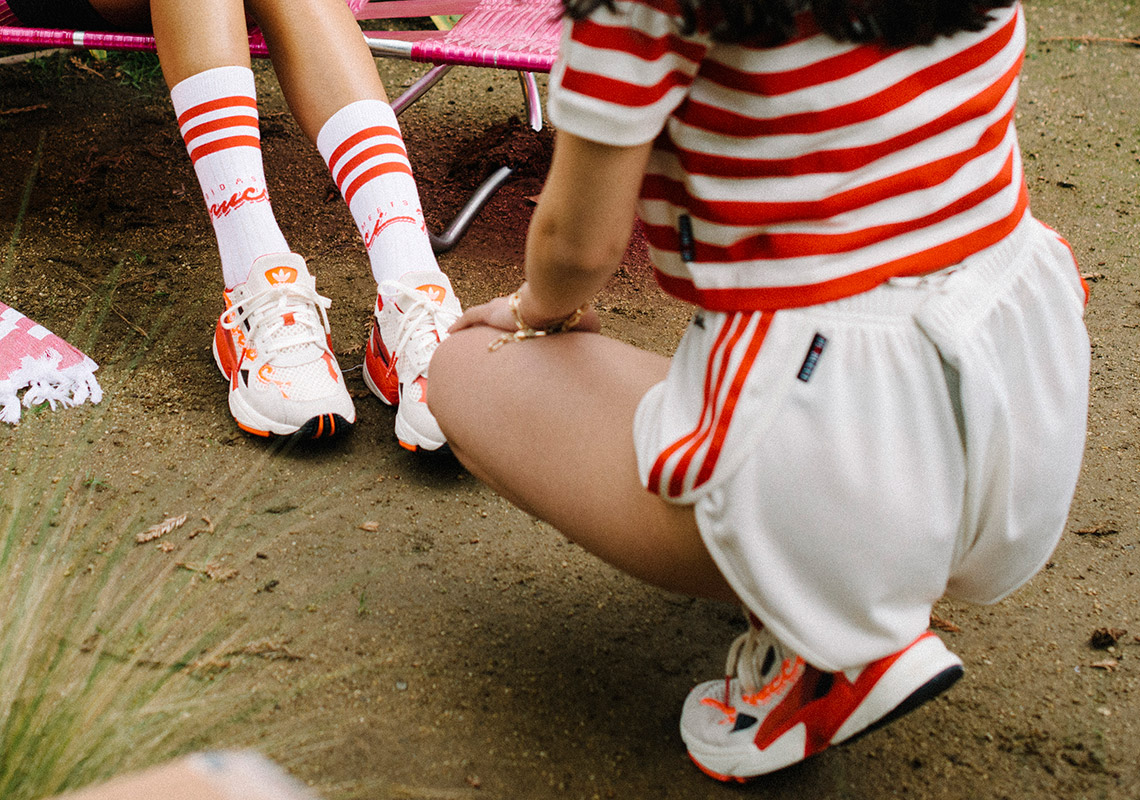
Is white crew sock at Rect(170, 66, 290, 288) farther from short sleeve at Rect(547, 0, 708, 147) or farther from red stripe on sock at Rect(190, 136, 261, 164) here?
short sleeve at Rect(547, 0, 708, 147)

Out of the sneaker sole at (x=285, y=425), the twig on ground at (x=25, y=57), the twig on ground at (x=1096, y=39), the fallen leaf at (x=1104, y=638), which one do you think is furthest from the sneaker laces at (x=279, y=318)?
the twig on ground at (x=1096, y=39)

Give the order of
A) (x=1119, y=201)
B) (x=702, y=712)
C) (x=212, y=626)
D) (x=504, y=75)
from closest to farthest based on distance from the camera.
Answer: (x=702, y=712) → (x=212, y=626) → (x=1119, y=201) → (x=504, y=75)

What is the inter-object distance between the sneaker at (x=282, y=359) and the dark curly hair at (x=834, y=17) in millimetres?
964

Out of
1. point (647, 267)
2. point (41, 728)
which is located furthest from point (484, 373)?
point (647, 267)

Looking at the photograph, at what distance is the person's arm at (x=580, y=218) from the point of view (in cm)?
71

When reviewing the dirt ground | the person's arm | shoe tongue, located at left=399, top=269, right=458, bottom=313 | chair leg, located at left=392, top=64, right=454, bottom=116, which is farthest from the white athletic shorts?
chair leg, located at left=392, top=64, right=454, bottom=116

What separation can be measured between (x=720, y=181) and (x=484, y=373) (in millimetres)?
377

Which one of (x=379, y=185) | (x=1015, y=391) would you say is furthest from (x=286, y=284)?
(x=1015, y=391)

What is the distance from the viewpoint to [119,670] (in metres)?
1.09

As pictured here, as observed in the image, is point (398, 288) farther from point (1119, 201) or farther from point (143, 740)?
point (1119, 201)

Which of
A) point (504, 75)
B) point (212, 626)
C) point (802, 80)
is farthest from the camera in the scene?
point (504, 75)

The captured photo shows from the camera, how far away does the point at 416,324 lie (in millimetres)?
1515

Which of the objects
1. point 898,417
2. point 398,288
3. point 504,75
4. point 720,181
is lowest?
point 504,75

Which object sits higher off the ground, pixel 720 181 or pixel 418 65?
pixel 720 181
